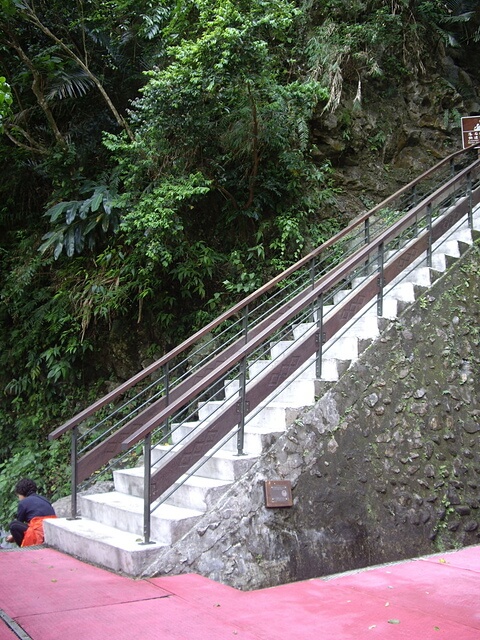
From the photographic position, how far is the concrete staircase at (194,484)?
4.58 meters

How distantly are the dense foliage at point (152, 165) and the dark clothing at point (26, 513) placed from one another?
2.78 m

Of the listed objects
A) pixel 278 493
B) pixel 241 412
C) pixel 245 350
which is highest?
pixel 245 350

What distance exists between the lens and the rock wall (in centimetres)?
468

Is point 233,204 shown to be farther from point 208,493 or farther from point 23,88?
point 208,493

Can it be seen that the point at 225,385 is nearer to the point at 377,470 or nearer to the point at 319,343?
the point at 319,343

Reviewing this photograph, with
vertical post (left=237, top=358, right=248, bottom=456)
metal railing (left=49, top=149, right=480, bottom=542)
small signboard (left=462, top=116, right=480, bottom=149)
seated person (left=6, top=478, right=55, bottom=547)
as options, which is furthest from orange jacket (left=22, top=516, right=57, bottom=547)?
small signboard (left=462, top=116, right=480, bottom=149)

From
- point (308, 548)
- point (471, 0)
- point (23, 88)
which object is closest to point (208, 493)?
point (308, 548)

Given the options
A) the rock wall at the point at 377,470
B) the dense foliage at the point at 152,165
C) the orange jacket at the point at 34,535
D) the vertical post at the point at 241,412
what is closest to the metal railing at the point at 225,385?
the vertical post at the point at 241,412

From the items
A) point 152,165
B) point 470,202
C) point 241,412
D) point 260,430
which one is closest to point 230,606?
point 241,412

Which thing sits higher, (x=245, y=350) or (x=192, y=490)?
(x=245, y=350)

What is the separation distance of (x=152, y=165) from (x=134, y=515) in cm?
539

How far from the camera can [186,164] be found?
8.84 m

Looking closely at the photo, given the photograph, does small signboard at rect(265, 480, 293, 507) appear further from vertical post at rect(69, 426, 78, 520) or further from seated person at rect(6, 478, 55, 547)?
seated person at rect(6, 478, 55, 547)

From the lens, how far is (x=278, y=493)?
4.86 metres
